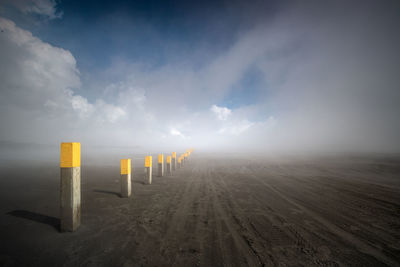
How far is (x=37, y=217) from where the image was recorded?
14.8 feet

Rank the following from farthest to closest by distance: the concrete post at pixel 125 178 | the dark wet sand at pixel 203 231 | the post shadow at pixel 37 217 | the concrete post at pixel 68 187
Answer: the concrete post at pixel 125 178 < the post shadow at pixel 37 217 < the concrete post at pixel 68 187 < the dark wet sand at pixel 203 231

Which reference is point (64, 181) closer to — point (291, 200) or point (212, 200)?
point (212, 200)

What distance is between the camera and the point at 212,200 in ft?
20.9

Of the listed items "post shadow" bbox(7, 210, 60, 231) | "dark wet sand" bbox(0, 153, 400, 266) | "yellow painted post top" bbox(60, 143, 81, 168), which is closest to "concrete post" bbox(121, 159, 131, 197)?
"dark wet sand" bbox(0, 153, 400, 266)

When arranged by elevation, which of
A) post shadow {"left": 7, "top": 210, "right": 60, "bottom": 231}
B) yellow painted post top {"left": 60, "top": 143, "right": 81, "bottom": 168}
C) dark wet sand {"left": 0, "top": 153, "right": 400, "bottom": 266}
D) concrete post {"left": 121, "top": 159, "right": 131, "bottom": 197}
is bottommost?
dark wet sand {"left": 0, "top": 153, "right": 400, "bottom": 266}

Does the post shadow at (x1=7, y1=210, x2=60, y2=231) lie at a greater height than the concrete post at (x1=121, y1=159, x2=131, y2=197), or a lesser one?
lesser

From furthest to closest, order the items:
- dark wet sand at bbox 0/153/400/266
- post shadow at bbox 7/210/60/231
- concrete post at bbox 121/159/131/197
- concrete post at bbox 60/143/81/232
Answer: concrete post at bbox 121/159/131/197
post shadow at bbox 7/210/60/231
concrete post at bbox 60/143/81/232
dark wet sand at bbox 0/153/400/266

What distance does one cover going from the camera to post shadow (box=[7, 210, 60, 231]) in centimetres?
416

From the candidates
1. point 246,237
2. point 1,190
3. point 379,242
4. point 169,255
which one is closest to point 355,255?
point 379,242

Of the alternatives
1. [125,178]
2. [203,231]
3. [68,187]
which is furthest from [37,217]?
[203,231]

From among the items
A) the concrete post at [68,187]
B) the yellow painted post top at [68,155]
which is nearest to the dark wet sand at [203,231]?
the concrete post at [68,187]

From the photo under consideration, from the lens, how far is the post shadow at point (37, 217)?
4.16 metres

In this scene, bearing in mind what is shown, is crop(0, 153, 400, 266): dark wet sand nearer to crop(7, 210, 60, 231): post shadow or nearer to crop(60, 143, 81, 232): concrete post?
crop(7, 210, 60, 231): post shadow

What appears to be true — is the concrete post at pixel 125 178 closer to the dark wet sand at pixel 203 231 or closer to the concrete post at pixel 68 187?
the dark wet sand at pixel 203 231
